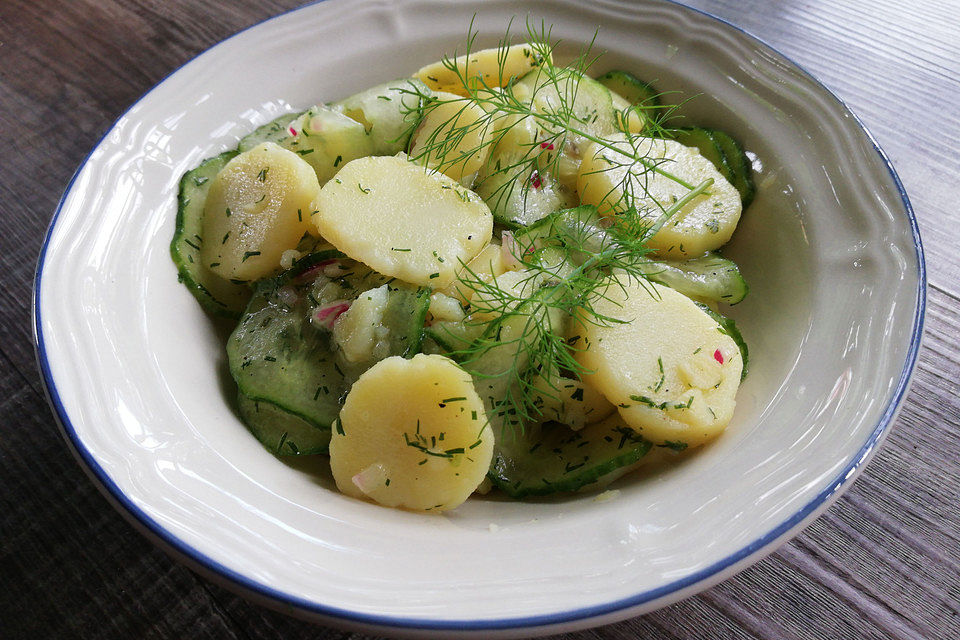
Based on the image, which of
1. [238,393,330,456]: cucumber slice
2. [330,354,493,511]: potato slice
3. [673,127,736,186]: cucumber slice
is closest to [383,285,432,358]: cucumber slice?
[330,354,493,511]: potato slice

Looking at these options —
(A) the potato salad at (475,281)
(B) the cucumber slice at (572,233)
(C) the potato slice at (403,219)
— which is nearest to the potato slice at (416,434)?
(A) the potato salad at (475,281)

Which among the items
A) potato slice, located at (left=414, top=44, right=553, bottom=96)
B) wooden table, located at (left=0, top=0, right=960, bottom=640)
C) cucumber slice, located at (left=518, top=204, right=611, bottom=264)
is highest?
potato slice, located at (left=414, top=44, right=553, bottom=96)

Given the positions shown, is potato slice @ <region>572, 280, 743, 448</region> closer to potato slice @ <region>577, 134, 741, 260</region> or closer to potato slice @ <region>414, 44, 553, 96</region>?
potato slice @ <region>577, 134, 741, 260</region>

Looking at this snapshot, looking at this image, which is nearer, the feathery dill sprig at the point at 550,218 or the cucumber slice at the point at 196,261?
the feathery dill sprig at the point at 550,218

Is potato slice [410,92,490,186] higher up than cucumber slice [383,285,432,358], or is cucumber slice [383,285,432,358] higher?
potato slice [410,92,490,186]

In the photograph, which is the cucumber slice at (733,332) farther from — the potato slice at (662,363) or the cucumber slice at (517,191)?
the cucumber slice at (517,191)

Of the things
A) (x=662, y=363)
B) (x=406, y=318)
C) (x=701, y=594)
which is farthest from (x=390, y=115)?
(x=701, y=594)

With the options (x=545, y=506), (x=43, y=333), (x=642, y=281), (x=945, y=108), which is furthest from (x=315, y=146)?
(x=945, y=108)
